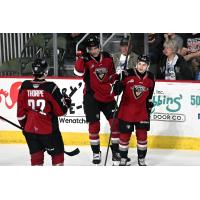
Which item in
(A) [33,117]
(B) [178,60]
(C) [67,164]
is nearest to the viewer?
(A) [33,117]

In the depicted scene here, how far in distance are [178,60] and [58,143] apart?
1273 mm

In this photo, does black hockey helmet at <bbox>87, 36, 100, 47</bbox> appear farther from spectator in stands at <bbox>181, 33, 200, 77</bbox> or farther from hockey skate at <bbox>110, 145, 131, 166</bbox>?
hockey skate at <bbox>110, 145, 131, 166</bbox>

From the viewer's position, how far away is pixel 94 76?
14.0 feet

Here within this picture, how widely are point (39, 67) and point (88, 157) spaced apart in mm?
873

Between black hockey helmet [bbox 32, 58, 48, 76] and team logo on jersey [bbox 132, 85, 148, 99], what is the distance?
2.32 ft

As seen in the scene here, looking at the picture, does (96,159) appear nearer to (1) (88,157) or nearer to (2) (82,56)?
(1) (88,157)

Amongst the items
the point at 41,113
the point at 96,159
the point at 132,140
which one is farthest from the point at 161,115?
the point at 41,113

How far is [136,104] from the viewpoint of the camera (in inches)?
164

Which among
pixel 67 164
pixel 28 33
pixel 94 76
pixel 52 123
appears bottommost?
pixel 67 164

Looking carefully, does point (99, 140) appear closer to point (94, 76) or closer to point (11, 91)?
point (94, 76)

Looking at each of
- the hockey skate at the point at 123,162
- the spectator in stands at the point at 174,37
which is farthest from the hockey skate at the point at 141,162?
the spectator in stands at the point at 174,37

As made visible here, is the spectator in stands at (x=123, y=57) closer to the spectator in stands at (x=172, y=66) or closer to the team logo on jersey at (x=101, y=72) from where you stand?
the team logo on jersey at (x=101, y=72)

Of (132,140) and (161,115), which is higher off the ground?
(161,115)

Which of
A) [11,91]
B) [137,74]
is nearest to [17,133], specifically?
[11,91]
